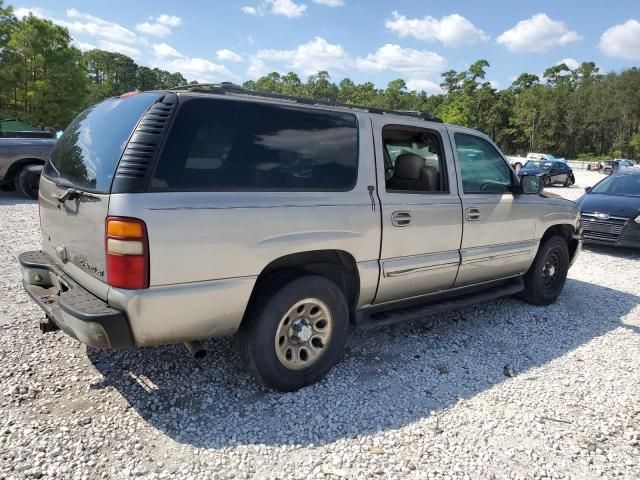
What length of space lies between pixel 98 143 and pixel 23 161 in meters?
9.02

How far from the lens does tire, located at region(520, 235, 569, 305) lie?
507 centimetres

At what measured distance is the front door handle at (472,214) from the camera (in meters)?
4.05

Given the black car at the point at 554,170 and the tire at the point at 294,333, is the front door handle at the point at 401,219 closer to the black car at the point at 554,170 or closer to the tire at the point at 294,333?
the tire at the point at 294,333

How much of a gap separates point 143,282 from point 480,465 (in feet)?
6.91

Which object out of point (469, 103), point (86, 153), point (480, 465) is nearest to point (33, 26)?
point (86, 153)

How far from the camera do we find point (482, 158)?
176 inches

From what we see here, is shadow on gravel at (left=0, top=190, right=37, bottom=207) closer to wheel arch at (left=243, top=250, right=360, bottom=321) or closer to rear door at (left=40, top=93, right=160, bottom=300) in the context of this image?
rear door at (left=40, top=93, right=160, bottom=300)

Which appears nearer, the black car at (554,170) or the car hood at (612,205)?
the car hood at (612,205)

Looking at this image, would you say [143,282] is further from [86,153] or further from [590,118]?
[590,118]

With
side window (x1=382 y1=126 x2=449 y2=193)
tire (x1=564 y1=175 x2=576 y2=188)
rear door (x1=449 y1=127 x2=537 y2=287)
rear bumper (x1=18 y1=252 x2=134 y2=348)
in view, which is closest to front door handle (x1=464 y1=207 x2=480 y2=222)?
rear door (x1=449 y1=127 x2=537 y2=287)

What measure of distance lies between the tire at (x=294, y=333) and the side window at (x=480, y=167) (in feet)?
5.84

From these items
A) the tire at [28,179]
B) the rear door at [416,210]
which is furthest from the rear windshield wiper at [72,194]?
the tire at [28,179]

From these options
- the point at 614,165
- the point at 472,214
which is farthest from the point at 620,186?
the point at 614,165

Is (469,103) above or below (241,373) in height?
above
